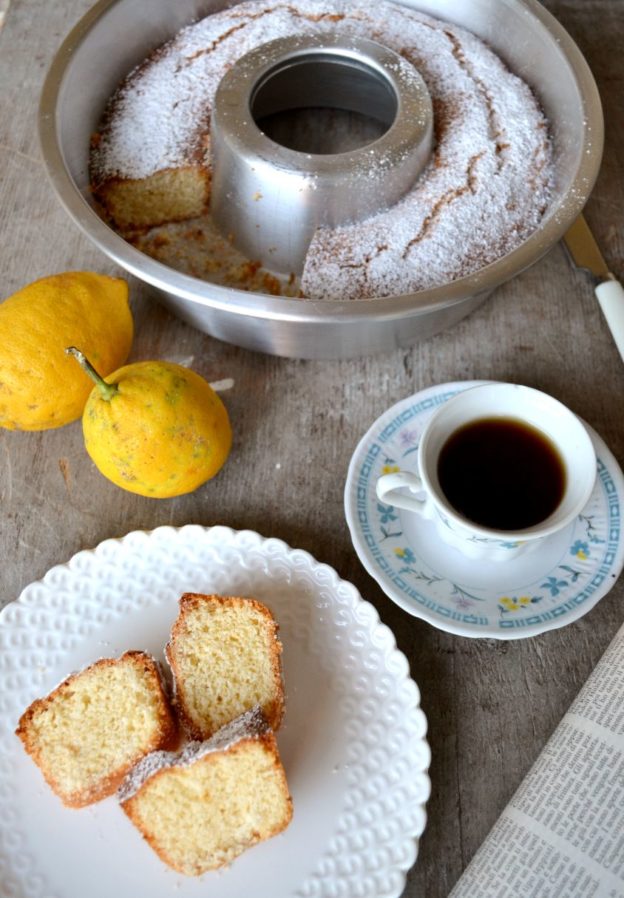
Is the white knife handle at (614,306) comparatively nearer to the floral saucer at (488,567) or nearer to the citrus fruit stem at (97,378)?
the floral saucer at (488,567)

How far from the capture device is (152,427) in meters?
1.07

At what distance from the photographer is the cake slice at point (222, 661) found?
1000mm

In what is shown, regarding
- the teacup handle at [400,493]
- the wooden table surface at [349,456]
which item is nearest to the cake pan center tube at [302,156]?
the wooden table surface at [349,456]

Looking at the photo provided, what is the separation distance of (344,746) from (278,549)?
268 millimetres

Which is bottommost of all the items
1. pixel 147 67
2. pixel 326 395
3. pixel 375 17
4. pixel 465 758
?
pixel 465 758

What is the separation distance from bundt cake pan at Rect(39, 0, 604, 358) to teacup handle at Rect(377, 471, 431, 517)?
8.7 inches

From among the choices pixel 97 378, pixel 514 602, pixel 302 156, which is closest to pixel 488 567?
pixel 514 602

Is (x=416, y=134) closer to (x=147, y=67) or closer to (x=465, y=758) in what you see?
(x=147, y=67)

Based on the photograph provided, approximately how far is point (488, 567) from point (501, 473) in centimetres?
13

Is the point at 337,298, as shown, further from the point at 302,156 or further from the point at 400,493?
the point at 400,493

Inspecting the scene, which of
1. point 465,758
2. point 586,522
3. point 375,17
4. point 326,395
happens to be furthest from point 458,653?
point 375,17

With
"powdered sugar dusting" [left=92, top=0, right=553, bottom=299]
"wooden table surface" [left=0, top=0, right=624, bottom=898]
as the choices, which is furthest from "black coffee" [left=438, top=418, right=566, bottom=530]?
"powdered sugar dusting" [left=92, top=0, right=553, bottom=299]

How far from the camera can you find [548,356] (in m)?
1.37

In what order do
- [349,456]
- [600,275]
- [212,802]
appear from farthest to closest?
[600,275]
[349,456]
[212,802]
